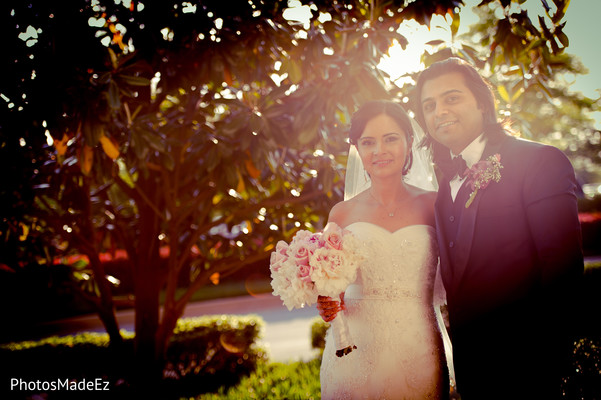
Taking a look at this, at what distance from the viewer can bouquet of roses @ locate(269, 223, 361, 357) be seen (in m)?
2.19

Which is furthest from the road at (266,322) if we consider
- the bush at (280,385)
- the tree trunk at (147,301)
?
the tree trunk at (147,301)

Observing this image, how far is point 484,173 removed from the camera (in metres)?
1.92

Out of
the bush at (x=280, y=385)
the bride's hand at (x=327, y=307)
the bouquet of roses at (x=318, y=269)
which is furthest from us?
the bush at (x=280, y=385)

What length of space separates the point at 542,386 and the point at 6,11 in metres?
3.88

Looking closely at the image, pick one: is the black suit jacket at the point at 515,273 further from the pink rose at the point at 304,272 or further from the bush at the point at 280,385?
the bush at the point at 280,385

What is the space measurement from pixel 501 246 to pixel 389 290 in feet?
2.67

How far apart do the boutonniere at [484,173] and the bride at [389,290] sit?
61cm

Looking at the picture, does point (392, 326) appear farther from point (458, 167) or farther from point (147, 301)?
point (147, 301)

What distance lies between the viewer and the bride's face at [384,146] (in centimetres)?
259

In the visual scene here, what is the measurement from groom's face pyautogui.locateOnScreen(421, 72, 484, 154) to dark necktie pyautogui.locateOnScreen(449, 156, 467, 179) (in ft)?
0.30

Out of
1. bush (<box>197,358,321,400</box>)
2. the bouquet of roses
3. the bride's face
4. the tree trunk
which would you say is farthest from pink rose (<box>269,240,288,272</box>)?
the tree trunk

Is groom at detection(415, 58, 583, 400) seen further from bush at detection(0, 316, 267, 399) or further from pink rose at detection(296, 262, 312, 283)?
bush at detection(0, 316, 267, 399)

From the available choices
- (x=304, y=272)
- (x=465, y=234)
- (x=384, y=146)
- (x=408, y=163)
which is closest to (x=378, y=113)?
(x=384, y=146)

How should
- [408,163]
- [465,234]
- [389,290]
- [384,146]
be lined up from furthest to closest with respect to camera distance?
[408,163] → [384,146] → [389,290] → [465,234]
